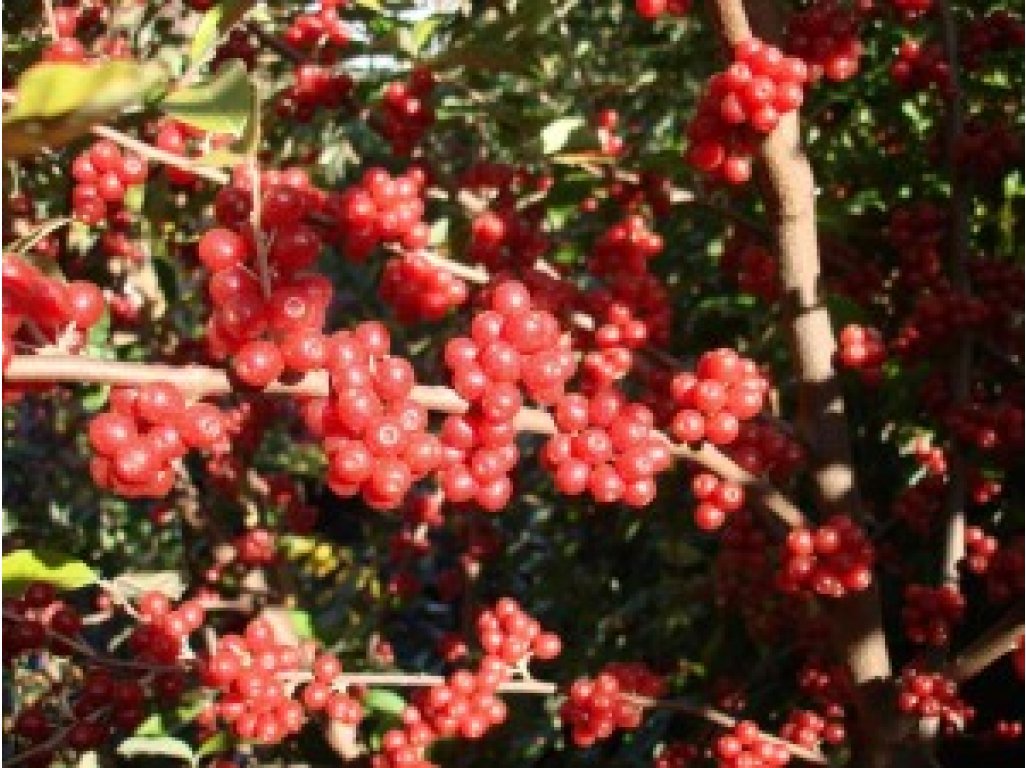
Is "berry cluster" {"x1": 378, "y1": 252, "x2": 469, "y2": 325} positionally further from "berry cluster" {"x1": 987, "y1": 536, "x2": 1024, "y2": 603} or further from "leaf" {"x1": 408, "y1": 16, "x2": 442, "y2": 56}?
"berry cluster" {"x1": 987, "y1": 536, "x2": 1024, "y2": 603}

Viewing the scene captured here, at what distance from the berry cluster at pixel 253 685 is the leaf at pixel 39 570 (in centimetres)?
73

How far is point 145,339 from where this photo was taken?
4105 millimetres

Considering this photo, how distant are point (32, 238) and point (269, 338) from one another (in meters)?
0.33

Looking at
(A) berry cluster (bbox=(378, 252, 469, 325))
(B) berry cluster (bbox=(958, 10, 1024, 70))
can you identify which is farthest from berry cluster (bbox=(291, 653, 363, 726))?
(B) berry cluster (bbox=(958, 10, 1024, 70))

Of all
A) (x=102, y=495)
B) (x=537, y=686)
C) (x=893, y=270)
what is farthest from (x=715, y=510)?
(x=102, y=495)

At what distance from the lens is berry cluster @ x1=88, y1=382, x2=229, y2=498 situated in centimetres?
169

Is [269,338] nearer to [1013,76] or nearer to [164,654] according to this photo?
[164,654]

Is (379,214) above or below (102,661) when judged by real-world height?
above

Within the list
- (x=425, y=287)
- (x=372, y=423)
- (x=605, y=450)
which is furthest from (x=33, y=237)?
(x=425, y=287)

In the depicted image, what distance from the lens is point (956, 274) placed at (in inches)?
126

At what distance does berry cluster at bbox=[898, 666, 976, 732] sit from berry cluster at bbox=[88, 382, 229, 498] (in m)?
1.68

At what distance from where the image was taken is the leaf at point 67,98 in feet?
3.35

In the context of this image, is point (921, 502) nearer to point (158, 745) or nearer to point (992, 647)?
point (992, 647)

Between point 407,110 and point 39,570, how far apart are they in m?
1.73
